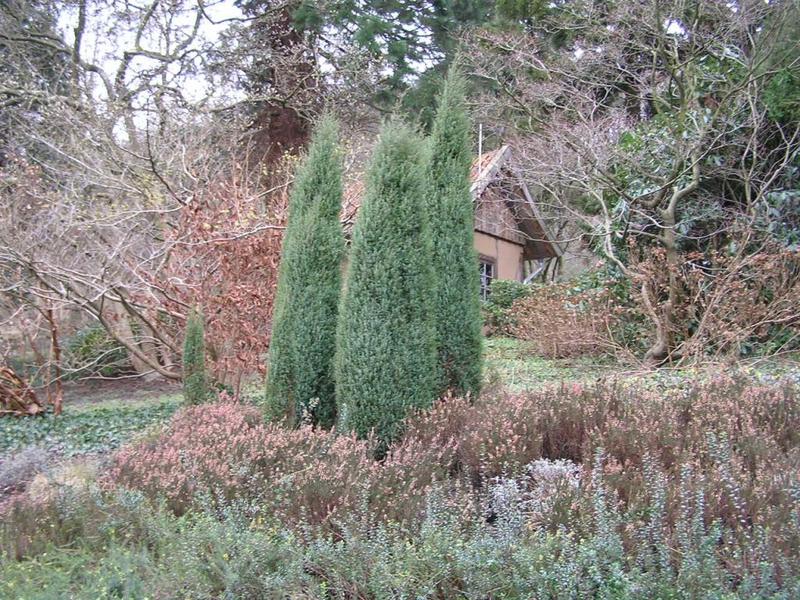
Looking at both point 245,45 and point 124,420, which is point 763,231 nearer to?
point 124,420

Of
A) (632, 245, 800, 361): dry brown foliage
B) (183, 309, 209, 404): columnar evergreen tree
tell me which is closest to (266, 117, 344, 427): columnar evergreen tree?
(183, 309, 209, 404): columnar evergreen tree

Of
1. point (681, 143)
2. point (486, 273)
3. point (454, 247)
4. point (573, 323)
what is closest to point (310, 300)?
point (454, 247)

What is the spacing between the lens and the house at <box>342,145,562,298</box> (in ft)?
52.4

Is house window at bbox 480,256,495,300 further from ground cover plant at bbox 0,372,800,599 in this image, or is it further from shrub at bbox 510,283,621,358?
ground cover plant at bbox 0,372,800,599

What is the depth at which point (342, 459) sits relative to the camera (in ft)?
12.4

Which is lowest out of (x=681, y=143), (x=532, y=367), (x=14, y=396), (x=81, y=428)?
(x=81, y=428)

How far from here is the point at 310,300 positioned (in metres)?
5.27

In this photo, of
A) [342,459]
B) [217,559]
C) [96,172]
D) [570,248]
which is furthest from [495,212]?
[217,559]

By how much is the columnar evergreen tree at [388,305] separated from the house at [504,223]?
32.1ft

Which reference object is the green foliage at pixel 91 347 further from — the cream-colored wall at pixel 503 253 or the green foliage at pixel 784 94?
the green foliage at pixel 784 94

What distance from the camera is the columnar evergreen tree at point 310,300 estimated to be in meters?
5.22

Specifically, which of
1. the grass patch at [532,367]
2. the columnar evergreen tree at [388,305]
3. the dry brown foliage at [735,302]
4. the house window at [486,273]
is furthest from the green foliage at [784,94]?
the house window at [486,273]

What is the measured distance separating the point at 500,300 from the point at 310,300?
449 inches

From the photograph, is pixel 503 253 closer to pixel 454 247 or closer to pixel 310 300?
pixel 454 247
